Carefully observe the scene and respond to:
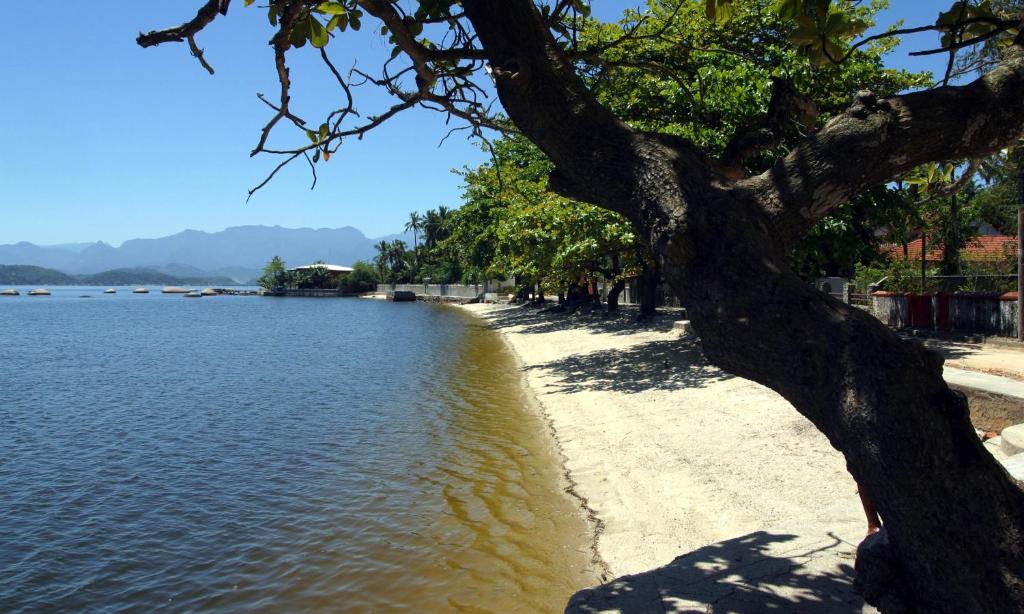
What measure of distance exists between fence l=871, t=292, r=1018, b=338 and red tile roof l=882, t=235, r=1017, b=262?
378 inches

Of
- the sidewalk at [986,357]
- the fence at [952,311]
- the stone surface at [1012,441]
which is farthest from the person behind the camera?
the fence at [952,311]

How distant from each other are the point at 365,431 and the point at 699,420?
6.48m

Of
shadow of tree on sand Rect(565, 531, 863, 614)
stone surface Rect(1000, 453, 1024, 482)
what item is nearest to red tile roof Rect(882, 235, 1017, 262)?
stone surface Rect(1000, 453, 1024, 482)

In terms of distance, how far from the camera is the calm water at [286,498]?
7035 millimetres

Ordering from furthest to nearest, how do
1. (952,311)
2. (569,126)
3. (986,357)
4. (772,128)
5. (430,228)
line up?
(430,228), (952,311), (986,357), (772,128), (569,126)

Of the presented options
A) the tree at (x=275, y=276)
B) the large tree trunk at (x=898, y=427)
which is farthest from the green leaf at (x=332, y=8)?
the tree at (x=275, y=276)

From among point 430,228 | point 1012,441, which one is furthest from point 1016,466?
point 430,228

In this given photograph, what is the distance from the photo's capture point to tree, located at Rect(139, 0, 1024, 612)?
2279 mm

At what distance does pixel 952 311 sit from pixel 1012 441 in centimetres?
1258

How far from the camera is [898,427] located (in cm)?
228

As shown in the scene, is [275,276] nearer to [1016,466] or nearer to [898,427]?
[1016,466]

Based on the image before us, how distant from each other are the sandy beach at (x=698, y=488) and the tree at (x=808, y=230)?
1.56m

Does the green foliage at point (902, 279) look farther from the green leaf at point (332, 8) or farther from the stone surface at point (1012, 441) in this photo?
the green leaf at point (332, 8)

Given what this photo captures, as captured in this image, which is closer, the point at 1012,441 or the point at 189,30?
the point at 189,30
